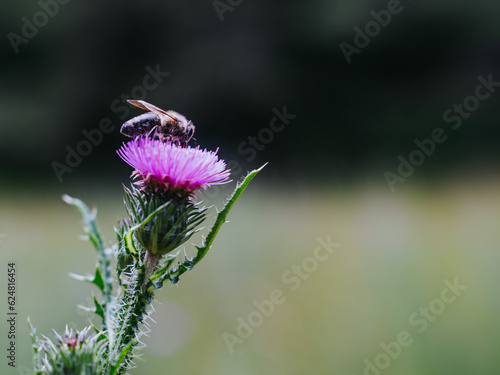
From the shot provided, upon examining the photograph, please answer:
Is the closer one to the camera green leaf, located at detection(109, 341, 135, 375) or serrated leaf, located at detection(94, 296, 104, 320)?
green leaf, located at detection(109, 341, 135, 375)

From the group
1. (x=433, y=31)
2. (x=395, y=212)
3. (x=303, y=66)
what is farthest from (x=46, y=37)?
(x=395, y=212)

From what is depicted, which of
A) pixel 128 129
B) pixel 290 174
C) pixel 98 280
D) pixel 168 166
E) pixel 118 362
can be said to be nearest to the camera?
pixel 118 362

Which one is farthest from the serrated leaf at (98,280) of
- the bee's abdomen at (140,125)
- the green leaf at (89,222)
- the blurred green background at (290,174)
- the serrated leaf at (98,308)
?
the blurred green background at (290,174)

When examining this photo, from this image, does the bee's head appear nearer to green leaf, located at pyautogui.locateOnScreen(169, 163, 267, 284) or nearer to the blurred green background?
green leaf, located at pyautogui.locateOnScreen(169, 163, 267, 284)

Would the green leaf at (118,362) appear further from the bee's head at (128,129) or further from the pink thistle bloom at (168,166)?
the bee's head at (128,129)

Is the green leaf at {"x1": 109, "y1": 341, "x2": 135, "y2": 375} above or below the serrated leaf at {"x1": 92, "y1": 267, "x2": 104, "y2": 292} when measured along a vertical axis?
below

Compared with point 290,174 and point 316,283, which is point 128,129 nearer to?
point 316,283

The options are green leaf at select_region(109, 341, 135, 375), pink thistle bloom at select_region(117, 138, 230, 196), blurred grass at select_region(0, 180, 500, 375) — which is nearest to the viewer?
green leaf at select_region(109, 341, 135, 375)

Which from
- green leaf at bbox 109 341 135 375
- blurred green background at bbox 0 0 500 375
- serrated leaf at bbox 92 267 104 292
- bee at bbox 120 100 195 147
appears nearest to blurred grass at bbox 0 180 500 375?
blurred green background at bbox 0 0 500 375

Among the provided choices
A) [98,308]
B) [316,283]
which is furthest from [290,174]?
[98,308]
